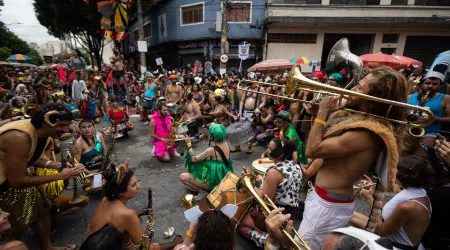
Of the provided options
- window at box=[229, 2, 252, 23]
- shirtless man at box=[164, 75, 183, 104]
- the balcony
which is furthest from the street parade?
window at box=[229, 2, 252, 23]

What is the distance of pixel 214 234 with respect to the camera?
1.43 metres

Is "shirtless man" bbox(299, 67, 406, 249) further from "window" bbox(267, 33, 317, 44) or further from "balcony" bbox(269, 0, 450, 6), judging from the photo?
"balcony" bbox(269, 0, 450, 6)

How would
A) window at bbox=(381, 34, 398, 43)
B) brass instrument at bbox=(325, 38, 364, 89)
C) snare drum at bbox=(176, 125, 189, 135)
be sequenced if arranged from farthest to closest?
window at bbox=(381, 34, 398, 43), snare drum at bbox=(176, 125, 189, 135), brass instrument at bbox=(325, 38, 364, 89)

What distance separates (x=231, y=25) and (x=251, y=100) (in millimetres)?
15200

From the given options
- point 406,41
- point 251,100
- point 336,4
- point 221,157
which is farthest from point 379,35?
point 221,157

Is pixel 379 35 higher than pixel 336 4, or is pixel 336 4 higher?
pixel 336 4

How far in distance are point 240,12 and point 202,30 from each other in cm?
399

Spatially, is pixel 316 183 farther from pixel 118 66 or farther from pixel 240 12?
pixel 240 12

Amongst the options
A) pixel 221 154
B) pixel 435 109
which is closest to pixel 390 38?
pixel 435 109

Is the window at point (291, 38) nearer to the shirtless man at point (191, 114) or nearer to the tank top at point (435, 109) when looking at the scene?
the shirtless man at point (191, 114)

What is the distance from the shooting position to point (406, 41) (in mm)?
18281

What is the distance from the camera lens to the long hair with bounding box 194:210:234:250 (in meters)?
1.41

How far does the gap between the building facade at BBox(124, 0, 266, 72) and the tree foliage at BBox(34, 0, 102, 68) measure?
21.9 ft

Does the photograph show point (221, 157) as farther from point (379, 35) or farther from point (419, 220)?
point (379, 35)
